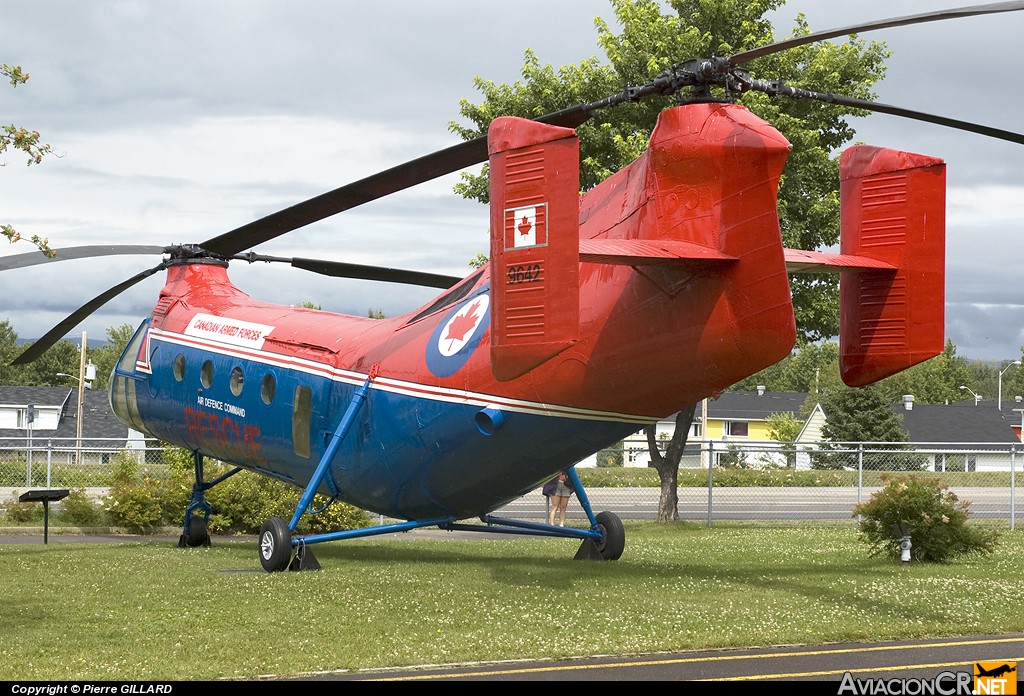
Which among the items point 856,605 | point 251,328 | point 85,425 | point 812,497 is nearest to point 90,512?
point 251,328

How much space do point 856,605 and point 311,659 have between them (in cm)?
591

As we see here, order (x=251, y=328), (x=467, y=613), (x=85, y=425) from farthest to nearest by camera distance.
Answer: (x=85, y=425), (x=251, y=328), (x=467, y=613)

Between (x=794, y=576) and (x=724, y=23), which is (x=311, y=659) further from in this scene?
(x=724, y=23)

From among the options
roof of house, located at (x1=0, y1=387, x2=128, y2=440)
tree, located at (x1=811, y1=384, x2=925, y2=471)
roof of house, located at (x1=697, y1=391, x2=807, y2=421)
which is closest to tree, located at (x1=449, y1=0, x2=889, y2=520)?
tree, located at (x1=811, y1=384, x2=925, y2=471)

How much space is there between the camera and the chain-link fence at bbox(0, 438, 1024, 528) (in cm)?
2802

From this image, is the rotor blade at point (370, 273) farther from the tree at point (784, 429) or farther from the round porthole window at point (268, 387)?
the tree at point (784, 429)

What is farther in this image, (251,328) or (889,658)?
(251,328)

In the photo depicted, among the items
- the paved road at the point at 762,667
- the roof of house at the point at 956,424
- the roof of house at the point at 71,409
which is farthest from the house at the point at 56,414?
the paved road at the point at 762,667

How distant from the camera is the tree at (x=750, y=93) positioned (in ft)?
80.1

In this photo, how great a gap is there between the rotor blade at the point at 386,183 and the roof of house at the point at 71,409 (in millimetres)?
53991

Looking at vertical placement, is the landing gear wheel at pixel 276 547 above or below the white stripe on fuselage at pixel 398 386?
below

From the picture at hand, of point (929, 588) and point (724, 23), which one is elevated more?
point (724, 23)

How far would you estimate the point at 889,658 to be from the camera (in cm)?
967

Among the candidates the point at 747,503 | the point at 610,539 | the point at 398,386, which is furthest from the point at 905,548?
the point at 747,503
